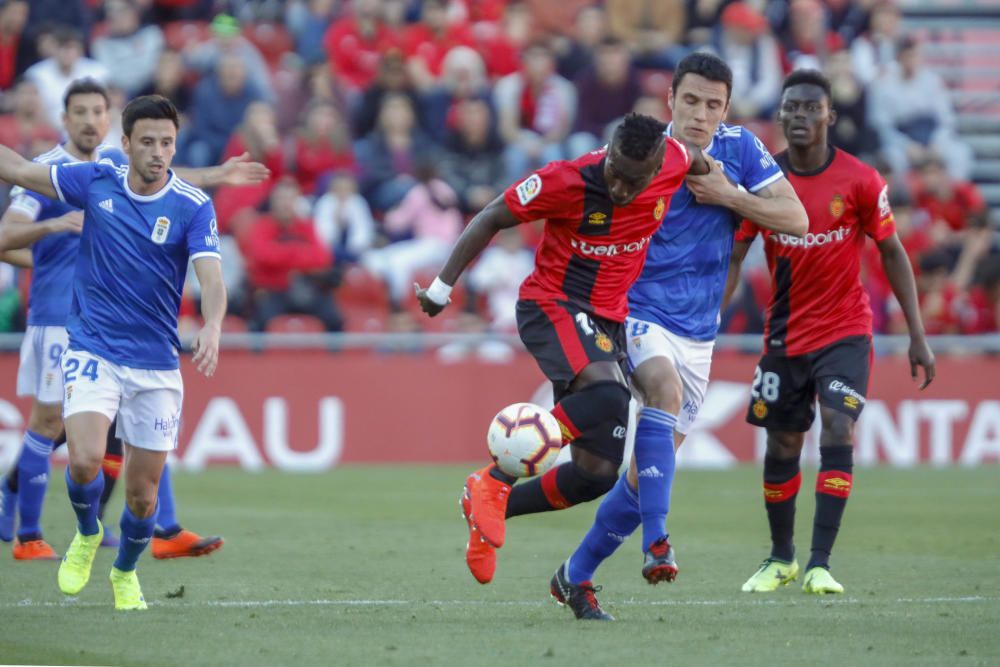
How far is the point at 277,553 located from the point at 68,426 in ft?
9.49

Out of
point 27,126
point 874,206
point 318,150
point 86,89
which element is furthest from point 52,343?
point 318,150

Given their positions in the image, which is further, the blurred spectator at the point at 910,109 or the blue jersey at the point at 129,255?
the blurred spectator at the point at 910,109

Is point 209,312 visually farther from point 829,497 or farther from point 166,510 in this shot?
point 829,497

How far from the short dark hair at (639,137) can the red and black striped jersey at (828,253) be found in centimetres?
187

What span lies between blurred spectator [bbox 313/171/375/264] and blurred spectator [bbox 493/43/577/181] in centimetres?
223

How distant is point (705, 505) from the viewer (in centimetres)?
1353

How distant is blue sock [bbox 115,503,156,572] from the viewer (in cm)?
768

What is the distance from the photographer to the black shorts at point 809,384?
29.1ft

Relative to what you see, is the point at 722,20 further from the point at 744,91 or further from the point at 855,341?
the point at 855,341

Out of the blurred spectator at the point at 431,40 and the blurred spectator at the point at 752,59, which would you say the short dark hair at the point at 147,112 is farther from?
the blurred spectator at the point at 752,59

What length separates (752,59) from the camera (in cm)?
2012

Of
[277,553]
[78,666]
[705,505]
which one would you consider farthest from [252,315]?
[78,666]

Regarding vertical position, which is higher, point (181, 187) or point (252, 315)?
point (181, 187)

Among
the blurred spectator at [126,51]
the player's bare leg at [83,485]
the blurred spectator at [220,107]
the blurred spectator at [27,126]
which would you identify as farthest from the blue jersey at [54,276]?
the blurred spectator at [126,51]
